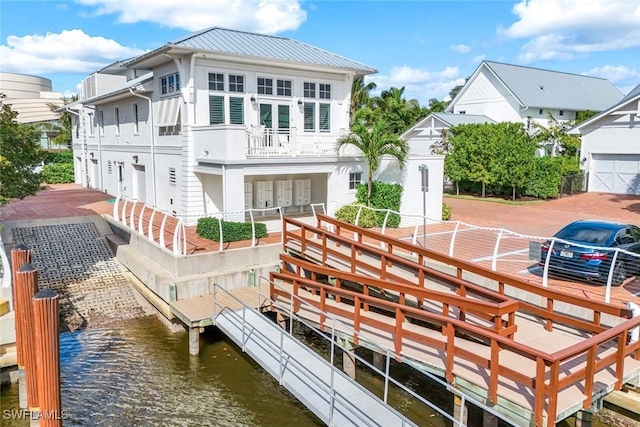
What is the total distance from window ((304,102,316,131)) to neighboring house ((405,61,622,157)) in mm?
16862

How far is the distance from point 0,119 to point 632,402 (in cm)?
1704

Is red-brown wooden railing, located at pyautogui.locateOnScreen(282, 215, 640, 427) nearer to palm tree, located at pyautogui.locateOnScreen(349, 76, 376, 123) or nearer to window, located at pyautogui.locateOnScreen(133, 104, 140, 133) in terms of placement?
window, located at pyautogui.locateOnScreen(133, 104, 140, 133)

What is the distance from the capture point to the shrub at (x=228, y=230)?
15851 millimetres

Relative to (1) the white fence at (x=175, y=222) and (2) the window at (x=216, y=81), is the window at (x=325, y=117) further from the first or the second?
(2) the window at (x=216, y=81)

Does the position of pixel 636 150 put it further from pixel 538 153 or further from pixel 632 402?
pixel 632 402

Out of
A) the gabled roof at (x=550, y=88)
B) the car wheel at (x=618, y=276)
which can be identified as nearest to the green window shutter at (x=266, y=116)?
the car wheel at (x=618, y=276)

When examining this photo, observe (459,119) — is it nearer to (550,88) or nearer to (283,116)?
(550,88)

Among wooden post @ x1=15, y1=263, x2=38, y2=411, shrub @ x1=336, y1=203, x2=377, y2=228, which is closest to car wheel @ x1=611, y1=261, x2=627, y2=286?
shrub @ x1=336, y1=203, x2=377, y2=228

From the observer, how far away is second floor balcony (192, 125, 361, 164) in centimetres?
1691

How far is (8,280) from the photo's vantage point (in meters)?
11.4

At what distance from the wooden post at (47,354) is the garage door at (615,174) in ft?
99.4

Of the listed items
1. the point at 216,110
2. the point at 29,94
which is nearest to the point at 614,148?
the point at 216,110

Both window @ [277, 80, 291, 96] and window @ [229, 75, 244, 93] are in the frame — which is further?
window @ [277, 80, 291, 96]

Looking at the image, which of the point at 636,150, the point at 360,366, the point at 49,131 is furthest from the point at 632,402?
the point at 49,131
